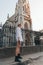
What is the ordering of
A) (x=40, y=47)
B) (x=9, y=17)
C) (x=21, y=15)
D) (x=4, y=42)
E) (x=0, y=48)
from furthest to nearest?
(x=9, y=17), (x=21, y=15), (x=40, y=47), (x=4, y=42), (x=0, y=48)

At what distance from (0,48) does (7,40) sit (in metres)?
1.28

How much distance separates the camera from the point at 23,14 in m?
88.9

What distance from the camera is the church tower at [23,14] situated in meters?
87.2

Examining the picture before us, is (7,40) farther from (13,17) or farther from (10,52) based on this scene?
(13,17)

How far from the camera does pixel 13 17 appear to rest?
9162 centimetres

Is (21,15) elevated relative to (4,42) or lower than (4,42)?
elevated

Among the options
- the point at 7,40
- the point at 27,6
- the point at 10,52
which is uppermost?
the point at 27,6

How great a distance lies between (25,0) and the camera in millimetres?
97750

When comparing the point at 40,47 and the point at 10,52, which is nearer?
the point at 10,52

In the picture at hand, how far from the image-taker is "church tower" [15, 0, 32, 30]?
87250mm

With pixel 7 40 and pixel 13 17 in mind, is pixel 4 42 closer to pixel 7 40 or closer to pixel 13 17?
pixel 7 40

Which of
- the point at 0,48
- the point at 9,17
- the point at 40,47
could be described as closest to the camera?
the point at 0,48

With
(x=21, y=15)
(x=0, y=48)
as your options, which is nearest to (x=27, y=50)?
(x=0, y=48)

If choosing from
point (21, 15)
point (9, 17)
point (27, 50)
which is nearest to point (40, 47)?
point (27, 50)
